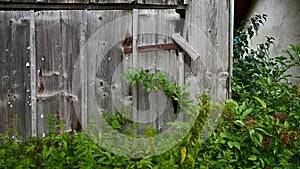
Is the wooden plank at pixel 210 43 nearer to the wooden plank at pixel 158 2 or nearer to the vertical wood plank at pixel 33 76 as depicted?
the wooden plank at pixel 158 2

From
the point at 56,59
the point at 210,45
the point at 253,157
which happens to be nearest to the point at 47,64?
the point at 56,59

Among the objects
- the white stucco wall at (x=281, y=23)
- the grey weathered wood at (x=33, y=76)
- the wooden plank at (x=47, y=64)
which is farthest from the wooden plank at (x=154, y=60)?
the white stucco wall at (x=281, y=23)

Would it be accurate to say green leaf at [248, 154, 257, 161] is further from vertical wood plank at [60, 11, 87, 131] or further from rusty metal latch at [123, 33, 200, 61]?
vertical wood plank at [60, 11, 87, 131]

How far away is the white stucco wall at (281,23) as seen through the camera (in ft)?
20.2

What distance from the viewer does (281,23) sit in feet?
21.3

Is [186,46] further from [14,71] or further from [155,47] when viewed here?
[14,71]

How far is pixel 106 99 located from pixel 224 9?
1.43 metres

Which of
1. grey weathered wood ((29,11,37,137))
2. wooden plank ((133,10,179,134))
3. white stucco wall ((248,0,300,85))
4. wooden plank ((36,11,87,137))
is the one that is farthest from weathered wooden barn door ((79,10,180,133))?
white stucco wall ((248,0,300,85))

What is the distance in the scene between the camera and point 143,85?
12.4 feet

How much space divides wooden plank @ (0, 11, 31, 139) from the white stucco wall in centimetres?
412

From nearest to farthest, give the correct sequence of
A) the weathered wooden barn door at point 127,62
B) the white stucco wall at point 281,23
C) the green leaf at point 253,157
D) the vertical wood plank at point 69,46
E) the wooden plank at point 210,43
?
the green leaf at point 253,157
the vertical wood plank at point 69,46
the weathered wooden barn door at point 127,62
the wooden plank at point 210,43
the white stucco wall at point 281,23

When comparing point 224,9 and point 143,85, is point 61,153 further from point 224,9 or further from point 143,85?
point 224,9

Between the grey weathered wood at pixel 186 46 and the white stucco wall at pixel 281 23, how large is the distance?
278 cm

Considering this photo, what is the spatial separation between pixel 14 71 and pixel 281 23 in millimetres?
4525
